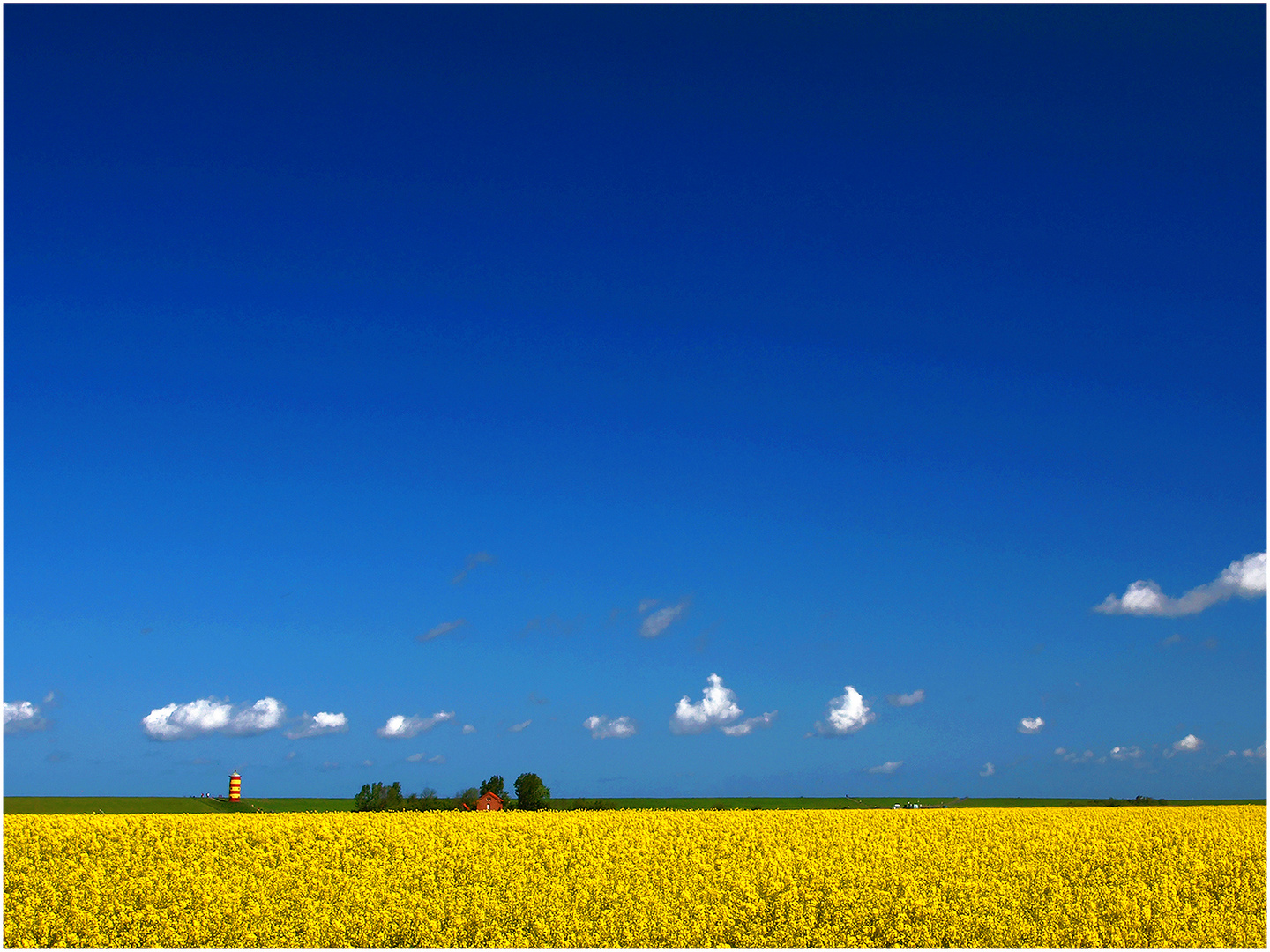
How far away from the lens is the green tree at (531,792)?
164 ft

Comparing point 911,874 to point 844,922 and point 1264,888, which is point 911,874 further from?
point 1264,888

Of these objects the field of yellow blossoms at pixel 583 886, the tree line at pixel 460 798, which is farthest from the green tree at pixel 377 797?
the field of yellow blossoms at pixel 583 886

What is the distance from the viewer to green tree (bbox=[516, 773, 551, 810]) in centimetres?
4984

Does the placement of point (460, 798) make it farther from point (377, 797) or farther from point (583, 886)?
point (583, 886)

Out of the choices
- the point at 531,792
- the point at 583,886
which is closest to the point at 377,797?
the point at 531,792

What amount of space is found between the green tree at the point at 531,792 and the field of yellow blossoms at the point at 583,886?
2604cm

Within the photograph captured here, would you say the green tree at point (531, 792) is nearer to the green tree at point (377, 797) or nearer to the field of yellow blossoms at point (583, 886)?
the green tree at point (377, 797)

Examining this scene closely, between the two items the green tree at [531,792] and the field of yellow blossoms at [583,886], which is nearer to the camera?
the field of yellow blossoms at [583,886]

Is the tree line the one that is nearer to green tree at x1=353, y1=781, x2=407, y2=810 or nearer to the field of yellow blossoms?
green tree at x1=353, y1=781, x2=407, y2=810

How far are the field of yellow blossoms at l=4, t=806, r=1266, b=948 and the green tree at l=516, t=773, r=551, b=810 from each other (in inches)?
1025

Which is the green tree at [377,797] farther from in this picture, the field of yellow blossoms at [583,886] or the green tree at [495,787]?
the field of yellow blossoms at [583,886]

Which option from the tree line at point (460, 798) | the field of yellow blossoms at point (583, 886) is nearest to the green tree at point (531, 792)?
the tree line at point (460, 798)

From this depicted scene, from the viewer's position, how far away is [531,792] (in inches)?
1987

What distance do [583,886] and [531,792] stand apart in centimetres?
3055
